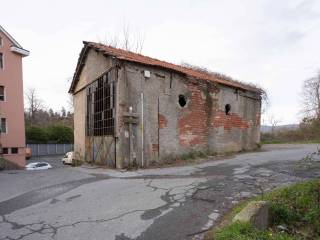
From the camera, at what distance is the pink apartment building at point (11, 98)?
94.7ft

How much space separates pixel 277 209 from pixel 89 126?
12061mm

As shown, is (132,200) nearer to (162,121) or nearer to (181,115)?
(162,121)

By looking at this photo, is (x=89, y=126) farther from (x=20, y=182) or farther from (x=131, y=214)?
(x=131, y=214)

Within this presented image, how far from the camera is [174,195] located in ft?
25.1

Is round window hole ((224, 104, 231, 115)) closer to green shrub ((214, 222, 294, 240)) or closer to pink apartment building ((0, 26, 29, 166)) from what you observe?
green shrub ((214, 222, 294, 240))

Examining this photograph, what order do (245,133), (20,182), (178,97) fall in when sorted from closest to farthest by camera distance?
(20,182), (178,97), (245,133)

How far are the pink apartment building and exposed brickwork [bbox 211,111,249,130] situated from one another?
2074 cm

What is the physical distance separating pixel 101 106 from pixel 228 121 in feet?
21.7

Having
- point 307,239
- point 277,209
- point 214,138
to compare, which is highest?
point 214,138

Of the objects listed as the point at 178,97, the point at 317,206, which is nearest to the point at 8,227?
the point at 317,206

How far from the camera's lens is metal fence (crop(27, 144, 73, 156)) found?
4622 centimetres

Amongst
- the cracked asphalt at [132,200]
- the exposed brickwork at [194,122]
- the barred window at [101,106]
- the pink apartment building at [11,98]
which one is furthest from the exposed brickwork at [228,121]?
the pink apartment building at [11,98]

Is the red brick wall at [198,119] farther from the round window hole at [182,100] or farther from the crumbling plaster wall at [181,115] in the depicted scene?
the round window hole at [182,100]

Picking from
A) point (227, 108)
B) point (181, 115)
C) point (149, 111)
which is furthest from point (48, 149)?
point (149, 111)
